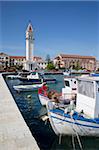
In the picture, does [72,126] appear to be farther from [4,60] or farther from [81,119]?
[4,60]

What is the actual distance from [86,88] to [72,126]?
2435 millimetres

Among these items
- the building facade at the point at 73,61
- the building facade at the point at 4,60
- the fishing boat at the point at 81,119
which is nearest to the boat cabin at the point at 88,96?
the fishing boat at the point at 81,119

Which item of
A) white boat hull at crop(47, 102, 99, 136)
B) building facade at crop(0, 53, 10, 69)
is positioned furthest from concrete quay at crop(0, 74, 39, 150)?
building facade at crop(0, 53, 10, 69)

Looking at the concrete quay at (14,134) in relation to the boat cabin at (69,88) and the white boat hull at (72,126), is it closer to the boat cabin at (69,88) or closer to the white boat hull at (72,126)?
the white boat hull at (72,126)

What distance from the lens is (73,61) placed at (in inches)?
5468

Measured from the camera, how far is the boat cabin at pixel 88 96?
11289mm

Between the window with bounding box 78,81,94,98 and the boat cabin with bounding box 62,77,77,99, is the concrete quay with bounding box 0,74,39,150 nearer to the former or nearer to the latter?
the window with bounding box 78,81,94,98

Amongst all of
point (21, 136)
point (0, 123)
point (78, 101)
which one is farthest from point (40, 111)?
point (21, 136)

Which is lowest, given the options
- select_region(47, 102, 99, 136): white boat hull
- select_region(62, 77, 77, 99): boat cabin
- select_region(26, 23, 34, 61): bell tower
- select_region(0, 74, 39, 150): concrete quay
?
select_region(47, 102, 99, 136): white boat hull

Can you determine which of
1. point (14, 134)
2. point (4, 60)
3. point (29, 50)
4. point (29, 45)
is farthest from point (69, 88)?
point (4, 60)

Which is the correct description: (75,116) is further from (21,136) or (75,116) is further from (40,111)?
(40,111)

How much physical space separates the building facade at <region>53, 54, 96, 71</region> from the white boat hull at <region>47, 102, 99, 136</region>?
119 m

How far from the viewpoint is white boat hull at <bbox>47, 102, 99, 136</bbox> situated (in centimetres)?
1098

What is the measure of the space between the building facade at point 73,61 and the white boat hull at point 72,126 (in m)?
119
